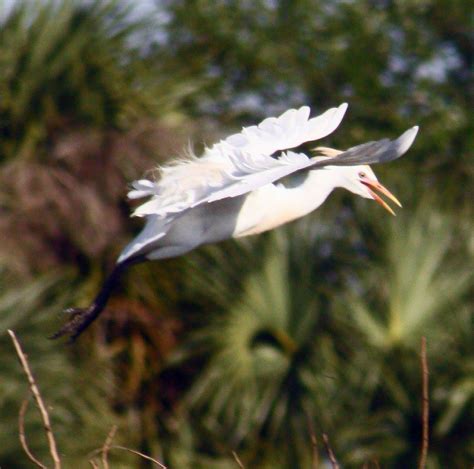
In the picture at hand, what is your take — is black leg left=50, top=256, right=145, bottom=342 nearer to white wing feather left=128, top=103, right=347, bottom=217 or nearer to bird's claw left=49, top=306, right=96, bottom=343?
bird's claw left=49, top=306, right=96, bottom=343

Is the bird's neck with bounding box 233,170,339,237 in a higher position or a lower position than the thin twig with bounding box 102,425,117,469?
lower

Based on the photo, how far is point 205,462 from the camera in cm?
694

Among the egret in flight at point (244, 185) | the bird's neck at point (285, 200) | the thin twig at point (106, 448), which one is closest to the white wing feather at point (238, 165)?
the egret in flight at point (244, 185)

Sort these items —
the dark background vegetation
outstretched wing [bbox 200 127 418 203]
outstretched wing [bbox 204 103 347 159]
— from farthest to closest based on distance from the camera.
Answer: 1. the dark background vegetation
2. outstretched wing [bbox 204 103 347 159]
3. outstretched wing [bbox 200 127 418 203]

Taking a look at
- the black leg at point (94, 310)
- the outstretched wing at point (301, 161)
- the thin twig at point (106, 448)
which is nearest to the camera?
the thin twig at point (106, 448)

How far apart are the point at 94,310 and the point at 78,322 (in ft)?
0.29

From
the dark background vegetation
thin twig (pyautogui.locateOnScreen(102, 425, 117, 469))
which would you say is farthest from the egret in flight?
the dark background vegetation

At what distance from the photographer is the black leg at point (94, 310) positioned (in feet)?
13.2

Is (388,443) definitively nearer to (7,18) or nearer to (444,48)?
(7,18)

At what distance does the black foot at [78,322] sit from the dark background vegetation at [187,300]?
84.0 inches

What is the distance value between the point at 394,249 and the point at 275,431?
921mm

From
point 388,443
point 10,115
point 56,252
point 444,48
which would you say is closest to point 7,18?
point 10,115

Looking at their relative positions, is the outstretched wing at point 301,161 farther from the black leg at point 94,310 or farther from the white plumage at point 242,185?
the black leg at point 94,310

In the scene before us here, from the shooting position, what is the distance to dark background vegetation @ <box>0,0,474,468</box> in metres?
6.84
